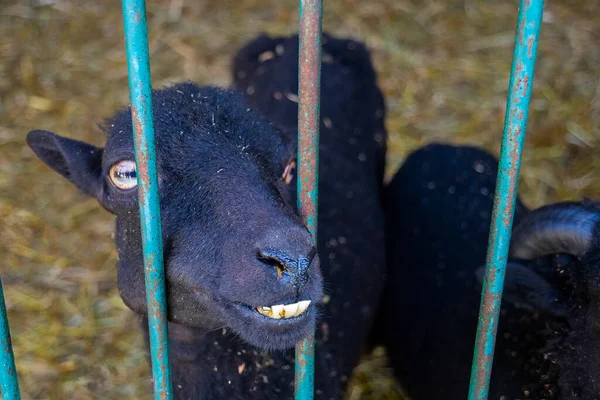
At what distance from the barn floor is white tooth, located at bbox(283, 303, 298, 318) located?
2.66 metres

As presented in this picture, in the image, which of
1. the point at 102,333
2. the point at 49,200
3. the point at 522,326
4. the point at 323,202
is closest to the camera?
the point at 522,326

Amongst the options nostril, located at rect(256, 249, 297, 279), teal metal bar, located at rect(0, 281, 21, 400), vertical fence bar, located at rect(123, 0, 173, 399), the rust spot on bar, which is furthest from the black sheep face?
the rust spot on bar

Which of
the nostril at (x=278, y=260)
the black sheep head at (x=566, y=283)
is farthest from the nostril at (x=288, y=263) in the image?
the black sheep head at (x=566, y=283)

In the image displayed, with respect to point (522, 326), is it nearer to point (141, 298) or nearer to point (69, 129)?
point (141, 298)

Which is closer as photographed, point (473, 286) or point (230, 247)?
point (230, 247)

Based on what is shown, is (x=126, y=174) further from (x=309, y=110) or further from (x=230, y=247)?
(x=309, y=110)

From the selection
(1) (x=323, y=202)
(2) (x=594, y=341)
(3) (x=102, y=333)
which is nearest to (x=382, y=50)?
(1) (x=323, y=202)

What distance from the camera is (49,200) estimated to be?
19.7 feet

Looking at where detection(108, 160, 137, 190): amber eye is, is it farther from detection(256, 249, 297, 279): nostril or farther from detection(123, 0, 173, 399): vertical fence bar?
detection(256, 249, 297, 279): nostril

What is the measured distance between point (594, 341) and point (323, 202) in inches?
A: 74.6

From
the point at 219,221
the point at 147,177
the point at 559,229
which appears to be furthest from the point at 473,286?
the point at 147,177

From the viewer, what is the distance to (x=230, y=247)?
2318 millimetres

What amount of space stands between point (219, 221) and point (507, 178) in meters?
0.99

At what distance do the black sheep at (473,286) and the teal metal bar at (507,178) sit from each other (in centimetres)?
69
